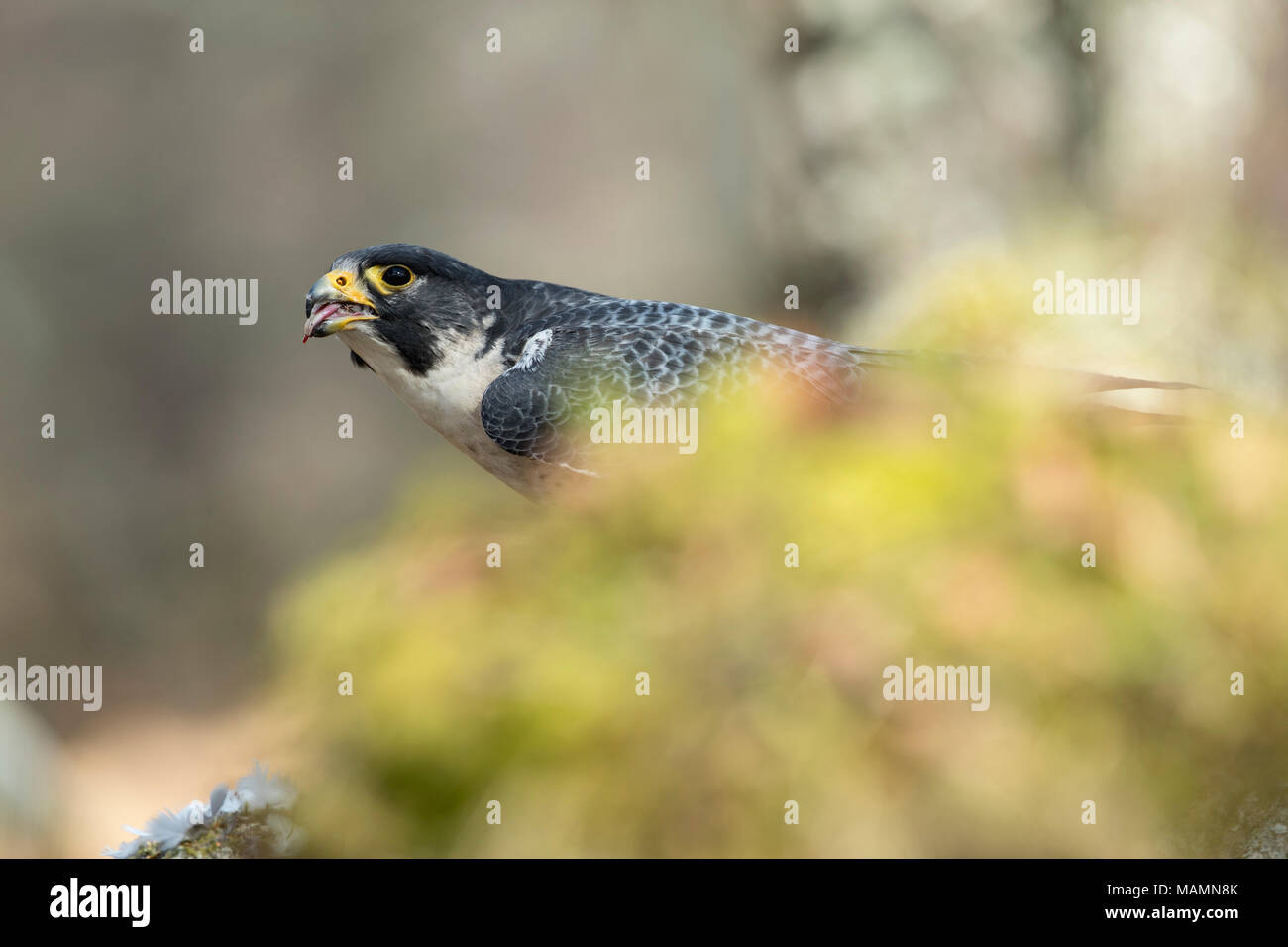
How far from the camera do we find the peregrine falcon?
2.98m

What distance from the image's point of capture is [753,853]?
1.63 metres

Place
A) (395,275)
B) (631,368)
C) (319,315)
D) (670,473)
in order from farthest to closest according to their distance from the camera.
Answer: (395,275) < (319,315) < (631,368) < (670,473)

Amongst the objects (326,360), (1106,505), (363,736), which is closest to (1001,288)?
(1106,505)

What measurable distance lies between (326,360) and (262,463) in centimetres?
100

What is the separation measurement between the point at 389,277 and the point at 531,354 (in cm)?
49

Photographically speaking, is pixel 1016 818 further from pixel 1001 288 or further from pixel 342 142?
pixel 342 142

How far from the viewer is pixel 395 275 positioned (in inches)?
126
